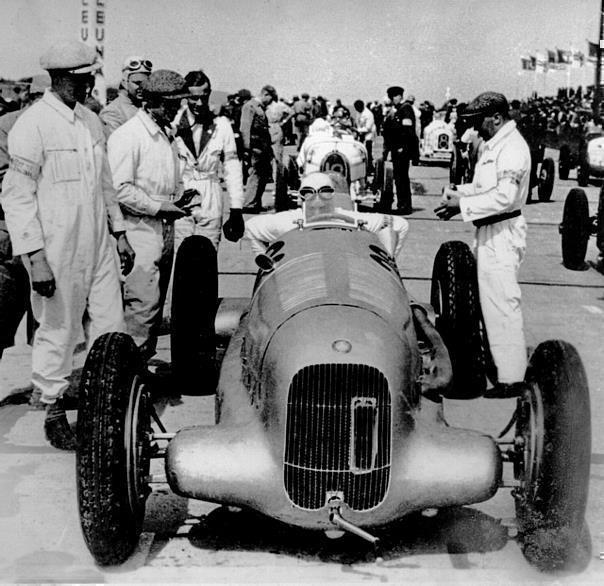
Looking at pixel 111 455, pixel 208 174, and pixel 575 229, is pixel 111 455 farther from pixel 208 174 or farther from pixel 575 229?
pixel 575 229

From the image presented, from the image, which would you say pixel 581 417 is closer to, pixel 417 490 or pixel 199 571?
pixel 417 490

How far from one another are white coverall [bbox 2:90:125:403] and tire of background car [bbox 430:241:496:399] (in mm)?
2014

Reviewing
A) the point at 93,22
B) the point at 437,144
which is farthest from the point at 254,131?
the point at 437,144

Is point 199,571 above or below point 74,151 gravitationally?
below

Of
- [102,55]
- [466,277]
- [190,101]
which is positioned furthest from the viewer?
[102,55]

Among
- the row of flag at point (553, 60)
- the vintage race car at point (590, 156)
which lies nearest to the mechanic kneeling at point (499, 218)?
the vintage race car at point (590, 156)

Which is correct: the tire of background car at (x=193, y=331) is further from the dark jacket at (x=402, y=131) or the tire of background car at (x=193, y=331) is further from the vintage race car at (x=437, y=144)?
the vintage race car at (x=437, y=144)

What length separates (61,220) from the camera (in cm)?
530

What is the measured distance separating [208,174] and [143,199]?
5.46ft

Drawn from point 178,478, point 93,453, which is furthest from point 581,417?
point 93,453

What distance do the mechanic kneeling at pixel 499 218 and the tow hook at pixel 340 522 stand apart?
113 inches

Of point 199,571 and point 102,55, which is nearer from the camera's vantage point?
point 199,571

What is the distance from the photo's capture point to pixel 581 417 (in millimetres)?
4031

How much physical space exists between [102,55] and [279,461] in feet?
18.6
